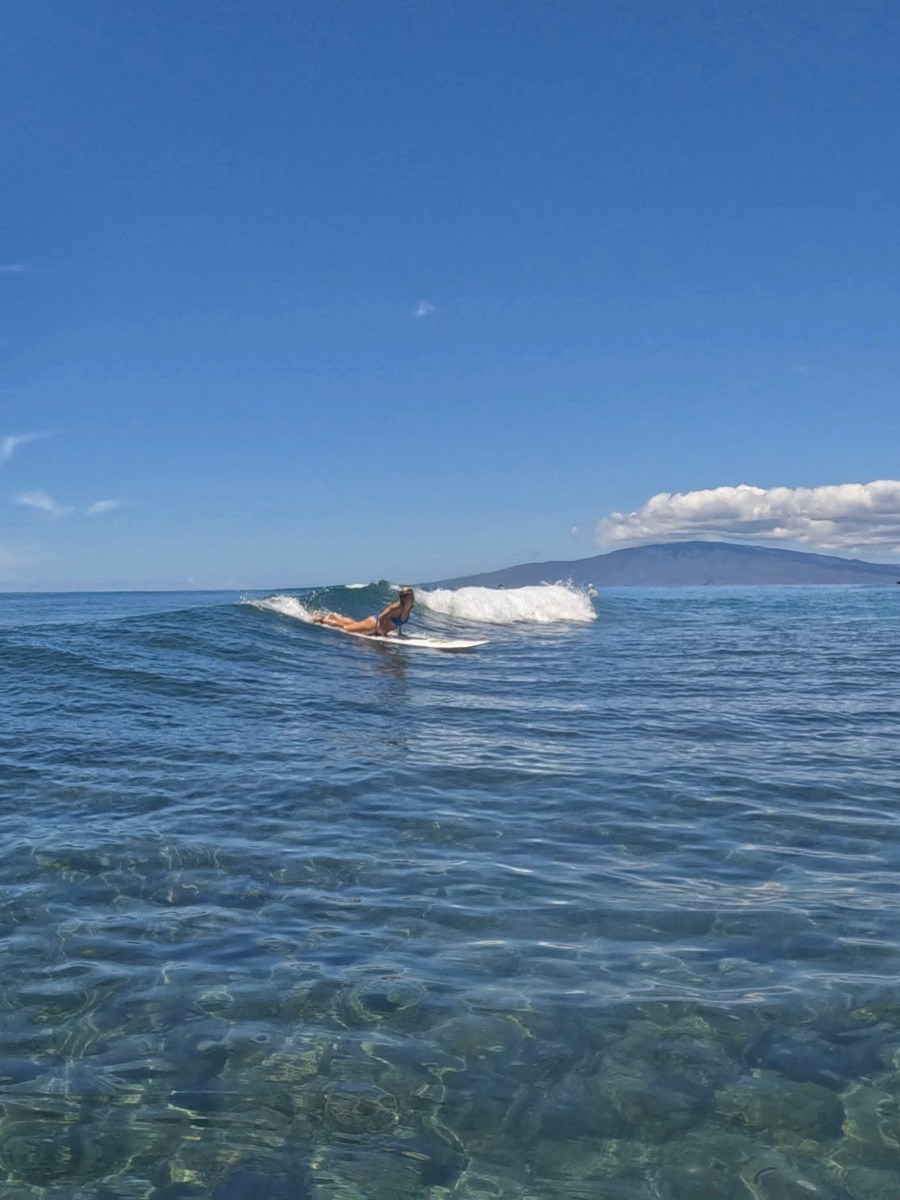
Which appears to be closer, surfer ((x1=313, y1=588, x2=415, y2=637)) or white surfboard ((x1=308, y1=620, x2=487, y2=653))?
white surfboard ((x1=308, y1=620, x2=487, y2=653))

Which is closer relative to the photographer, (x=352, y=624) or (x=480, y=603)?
(x=352, y=624)

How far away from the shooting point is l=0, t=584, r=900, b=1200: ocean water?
14.4 ft

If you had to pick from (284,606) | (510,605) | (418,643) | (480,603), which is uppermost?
(284,606)

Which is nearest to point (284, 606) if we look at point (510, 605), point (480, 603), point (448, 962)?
point (480, 603)

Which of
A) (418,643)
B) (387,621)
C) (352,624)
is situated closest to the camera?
(418,643)

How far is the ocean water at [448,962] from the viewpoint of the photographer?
438 centimetres

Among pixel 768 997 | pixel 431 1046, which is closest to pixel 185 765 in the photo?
pixel 431 1046

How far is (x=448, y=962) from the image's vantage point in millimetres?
6418

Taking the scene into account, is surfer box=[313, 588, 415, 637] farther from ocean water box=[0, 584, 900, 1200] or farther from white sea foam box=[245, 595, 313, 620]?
ocean water box=[0, 584, 900, 1200]

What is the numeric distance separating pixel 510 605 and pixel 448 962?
141ft

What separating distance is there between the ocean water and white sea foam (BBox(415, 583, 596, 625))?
32093 millimetres

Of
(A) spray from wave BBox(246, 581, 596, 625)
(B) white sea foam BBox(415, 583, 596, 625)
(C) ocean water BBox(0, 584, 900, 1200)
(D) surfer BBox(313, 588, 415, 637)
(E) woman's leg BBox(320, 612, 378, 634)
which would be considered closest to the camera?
(C) ocean water BBox(0, 584, 900, 1200)

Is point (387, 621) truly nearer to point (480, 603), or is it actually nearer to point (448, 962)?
point (480, 603)

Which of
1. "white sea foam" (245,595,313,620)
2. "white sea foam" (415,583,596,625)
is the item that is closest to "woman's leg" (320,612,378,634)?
"white sea foam" (245,595,313,620)
